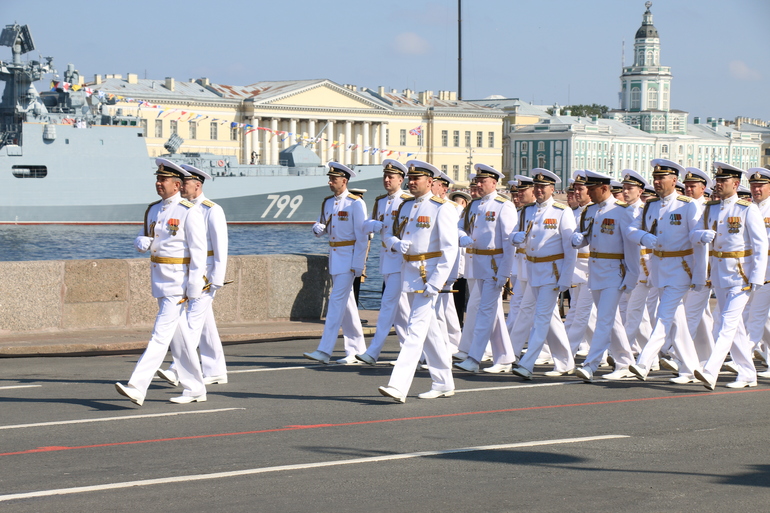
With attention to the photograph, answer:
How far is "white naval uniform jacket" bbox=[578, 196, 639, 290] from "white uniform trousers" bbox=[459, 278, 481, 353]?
1243mm

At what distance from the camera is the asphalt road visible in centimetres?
559

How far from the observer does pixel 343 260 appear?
11.2m

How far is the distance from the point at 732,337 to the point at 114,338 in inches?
245

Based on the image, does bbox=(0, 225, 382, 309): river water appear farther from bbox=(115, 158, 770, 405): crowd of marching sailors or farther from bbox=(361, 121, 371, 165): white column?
bbox=(361, 121, 371, 165): white column

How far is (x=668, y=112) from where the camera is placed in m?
154

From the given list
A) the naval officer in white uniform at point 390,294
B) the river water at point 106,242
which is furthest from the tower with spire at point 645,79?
the naval officer in white uniform at point 390,294

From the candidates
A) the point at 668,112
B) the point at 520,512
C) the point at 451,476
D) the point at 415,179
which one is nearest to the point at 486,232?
the point at 415,179

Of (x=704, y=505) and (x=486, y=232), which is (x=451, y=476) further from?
(x=486, y=232)

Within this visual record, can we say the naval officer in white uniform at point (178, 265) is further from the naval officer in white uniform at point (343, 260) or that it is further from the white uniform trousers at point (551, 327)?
the white uniform trousers at point (551, 327)

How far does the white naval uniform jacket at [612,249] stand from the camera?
9.75 meters

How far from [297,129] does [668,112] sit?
209 feet

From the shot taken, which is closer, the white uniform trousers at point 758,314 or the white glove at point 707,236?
the white glove at point 707,236

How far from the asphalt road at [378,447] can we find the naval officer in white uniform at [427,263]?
305mm

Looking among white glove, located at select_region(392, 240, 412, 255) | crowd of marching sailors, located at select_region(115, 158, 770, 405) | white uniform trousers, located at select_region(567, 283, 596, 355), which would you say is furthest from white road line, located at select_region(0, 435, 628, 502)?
white uniform trousers, located at select_region(567, 283, 596, 355)
